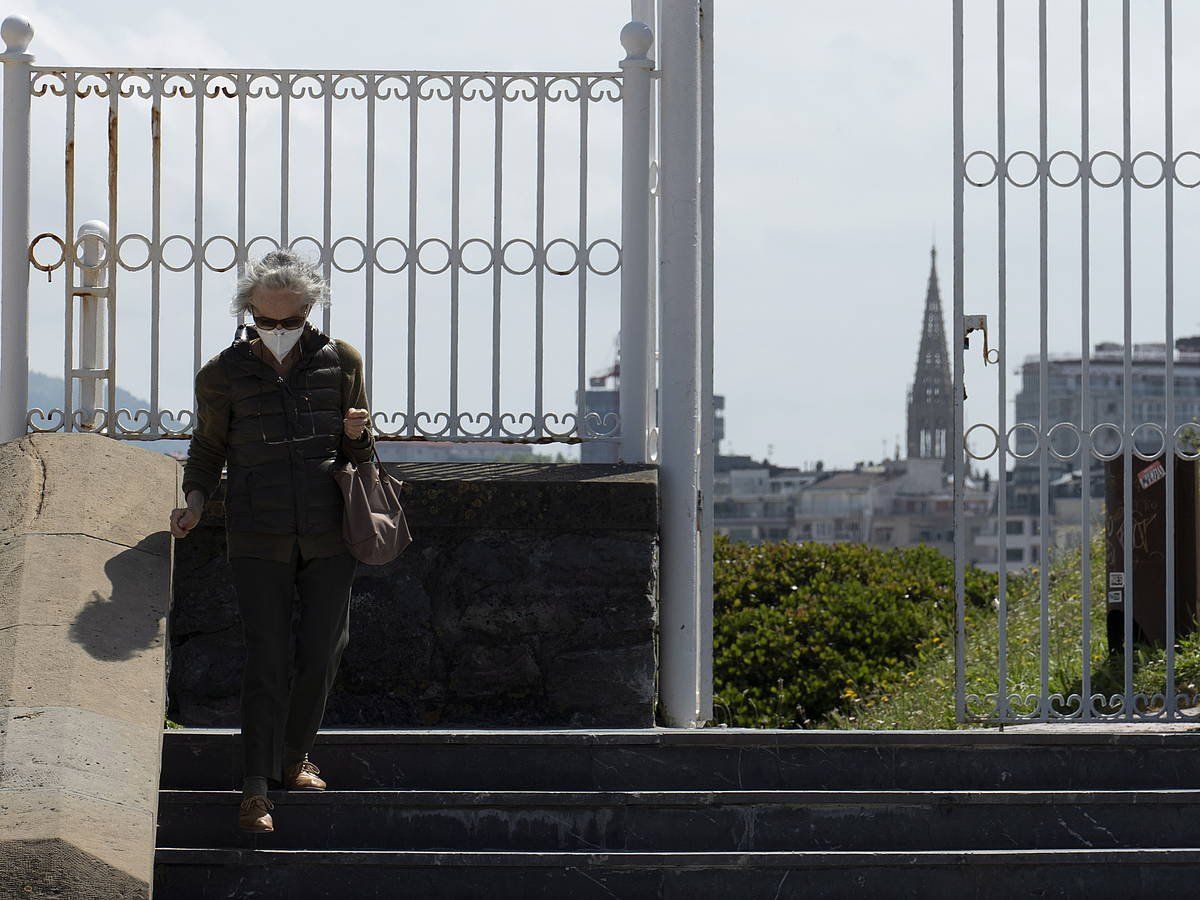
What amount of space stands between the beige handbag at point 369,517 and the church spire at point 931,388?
9727 centimetres

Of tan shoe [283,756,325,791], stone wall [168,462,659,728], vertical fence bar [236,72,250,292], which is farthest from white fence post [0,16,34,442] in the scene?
tan shoe [283,756,325,791]

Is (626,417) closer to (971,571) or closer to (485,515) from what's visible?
(485,515)

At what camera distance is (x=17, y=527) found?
4.94 m

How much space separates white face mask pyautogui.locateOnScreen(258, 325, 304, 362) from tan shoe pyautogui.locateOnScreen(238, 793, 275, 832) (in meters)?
1.27

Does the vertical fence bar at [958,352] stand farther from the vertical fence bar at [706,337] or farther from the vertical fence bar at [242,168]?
the vertical fence bar at [242,168]

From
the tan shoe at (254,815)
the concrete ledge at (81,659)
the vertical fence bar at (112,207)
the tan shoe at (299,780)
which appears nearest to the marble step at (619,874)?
the tan shoe at (254,815)

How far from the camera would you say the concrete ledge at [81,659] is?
3916 mm

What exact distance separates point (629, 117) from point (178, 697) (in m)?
2.59

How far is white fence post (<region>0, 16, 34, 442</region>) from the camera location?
6023 millimetres

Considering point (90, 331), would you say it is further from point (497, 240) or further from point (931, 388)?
point (931, 388)

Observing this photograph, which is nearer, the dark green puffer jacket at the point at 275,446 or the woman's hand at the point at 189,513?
the dark green puffer jacket at the point at 275,446

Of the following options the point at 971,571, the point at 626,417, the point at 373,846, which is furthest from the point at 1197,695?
the point at 971,571

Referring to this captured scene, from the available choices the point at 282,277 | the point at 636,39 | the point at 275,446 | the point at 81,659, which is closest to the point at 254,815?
the point at 81,659

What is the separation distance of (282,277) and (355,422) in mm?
463
